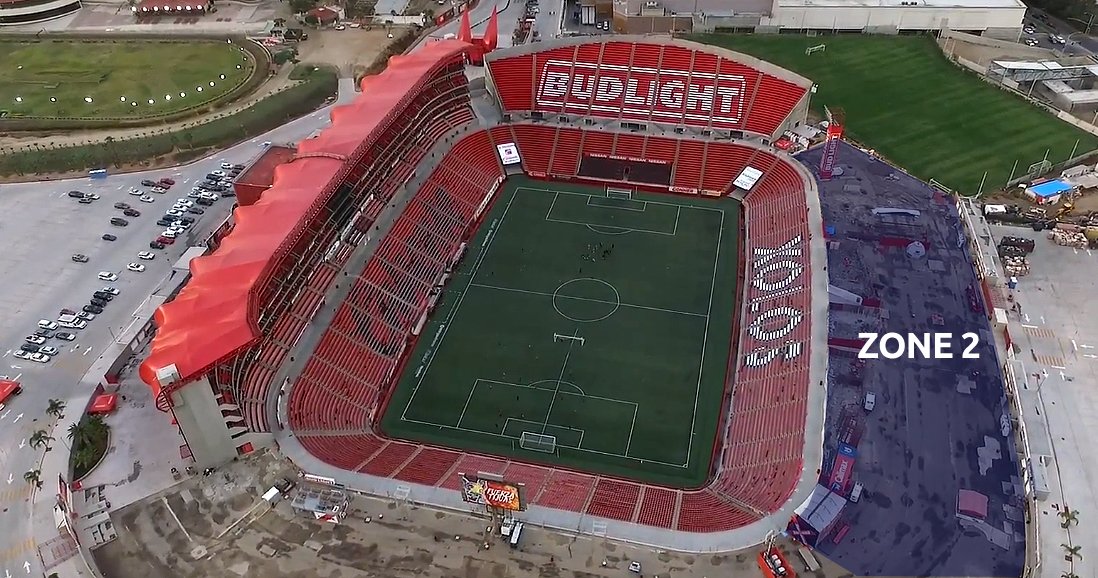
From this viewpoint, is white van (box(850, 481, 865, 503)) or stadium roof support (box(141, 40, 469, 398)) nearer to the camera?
white van (box(850, 481, 865, 503))

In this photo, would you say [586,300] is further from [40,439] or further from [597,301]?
[40,439]

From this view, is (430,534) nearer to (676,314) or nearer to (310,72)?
(676,314)

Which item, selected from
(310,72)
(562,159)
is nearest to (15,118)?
(310,72)

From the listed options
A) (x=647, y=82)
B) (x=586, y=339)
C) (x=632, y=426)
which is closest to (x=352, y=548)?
(x=632, y=426)

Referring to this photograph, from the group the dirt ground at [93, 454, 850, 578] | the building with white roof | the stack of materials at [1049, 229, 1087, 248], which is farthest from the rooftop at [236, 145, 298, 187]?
the stack of materials at [1049, 229, 1087, 248]

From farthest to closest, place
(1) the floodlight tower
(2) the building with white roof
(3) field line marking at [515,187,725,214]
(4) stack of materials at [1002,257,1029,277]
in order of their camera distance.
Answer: (2) the building with white roof → (3) field line marking at [515,187,725,214] → (1) the floodlight tower → (4) stack of materials at [1002,257,1029,277]

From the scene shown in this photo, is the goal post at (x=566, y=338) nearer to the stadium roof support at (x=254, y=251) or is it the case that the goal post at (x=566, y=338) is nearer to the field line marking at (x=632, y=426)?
the field line marking at (x=632, y=426)

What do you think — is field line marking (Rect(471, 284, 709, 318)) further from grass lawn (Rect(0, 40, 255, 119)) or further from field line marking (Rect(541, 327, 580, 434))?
grass lawn (Rect(0, 40, 255, 119))
